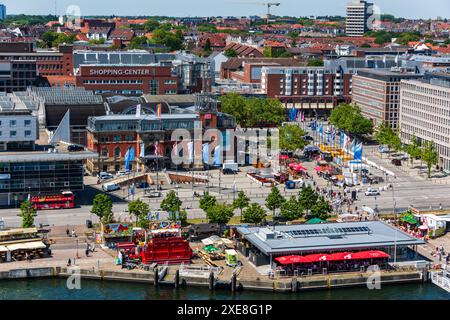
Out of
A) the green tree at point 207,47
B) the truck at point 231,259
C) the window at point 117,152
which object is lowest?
the truck at point 231,259

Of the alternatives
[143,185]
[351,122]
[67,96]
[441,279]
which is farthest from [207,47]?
[441,279]

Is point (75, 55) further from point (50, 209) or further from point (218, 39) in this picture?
point (218, 39)

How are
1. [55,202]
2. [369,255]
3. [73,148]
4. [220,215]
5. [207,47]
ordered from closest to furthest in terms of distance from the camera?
[369,255] < [220,215] < [55,202] < [73,148] < [207,47]

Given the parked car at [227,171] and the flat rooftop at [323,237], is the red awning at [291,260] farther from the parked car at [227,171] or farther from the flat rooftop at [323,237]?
the parked car at [227,171]

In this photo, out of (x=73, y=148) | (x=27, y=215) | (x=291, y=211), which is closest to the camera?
(x=27, y=215)

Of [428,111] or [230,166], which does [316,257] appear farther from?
[428,111]

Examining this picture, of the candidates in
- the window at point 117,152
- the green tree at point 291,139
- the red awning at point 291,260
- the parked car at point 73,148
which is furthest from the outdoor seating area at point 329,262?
the green tree at point 291,139

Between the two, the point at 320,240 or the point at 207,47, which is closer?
the point at 320,240

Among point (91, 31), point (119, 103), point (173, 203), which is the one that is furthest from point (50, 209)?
point (91, 31)
